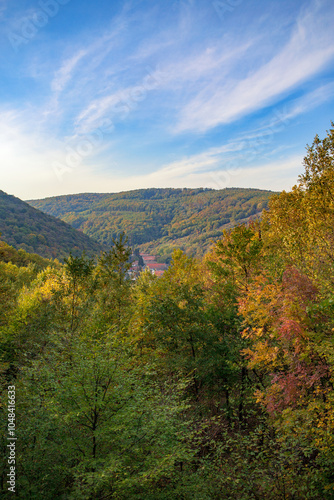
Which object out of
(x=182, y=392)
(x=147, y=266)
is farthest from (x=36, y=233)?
(x=182, y=392)

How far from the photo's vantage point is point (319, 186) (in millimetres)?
12945

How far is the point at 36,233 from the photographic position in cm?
11356

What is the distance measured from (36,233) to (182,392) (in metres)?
120

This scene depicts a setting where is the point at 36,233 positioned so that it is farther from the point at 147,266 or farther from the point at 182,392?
the point at 182,392

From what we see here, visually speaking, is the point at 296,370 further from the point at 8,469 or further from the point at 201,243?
the point at 201,243

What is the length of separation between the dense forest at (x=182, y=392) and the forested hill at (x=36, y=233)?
255ft

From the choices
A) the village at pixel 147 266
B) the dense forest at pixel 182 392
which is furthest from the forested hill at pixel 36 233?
the dense forest at pixel 182 392

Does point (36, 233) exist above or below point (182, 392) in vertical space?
above

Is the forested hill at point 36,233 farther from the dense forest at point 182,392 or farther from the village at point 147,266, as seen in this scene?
the dense forest at point 182,392

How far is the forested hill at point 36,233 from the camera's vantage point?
101125 mm

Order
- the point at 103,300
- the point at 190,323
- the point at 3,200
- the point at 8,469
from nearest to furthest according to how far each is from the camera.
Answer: the point at 8,469 → the point at 190,323 → the point at 103,300 → the point at 3,200

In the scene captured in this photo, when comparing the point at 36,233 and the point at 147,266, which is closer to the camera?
the point at 147,266

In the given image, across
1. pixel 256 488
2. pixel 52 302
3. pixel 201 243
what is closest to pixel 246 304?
pixel 256 488

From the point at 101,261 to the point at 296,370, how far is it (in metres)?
12.0
